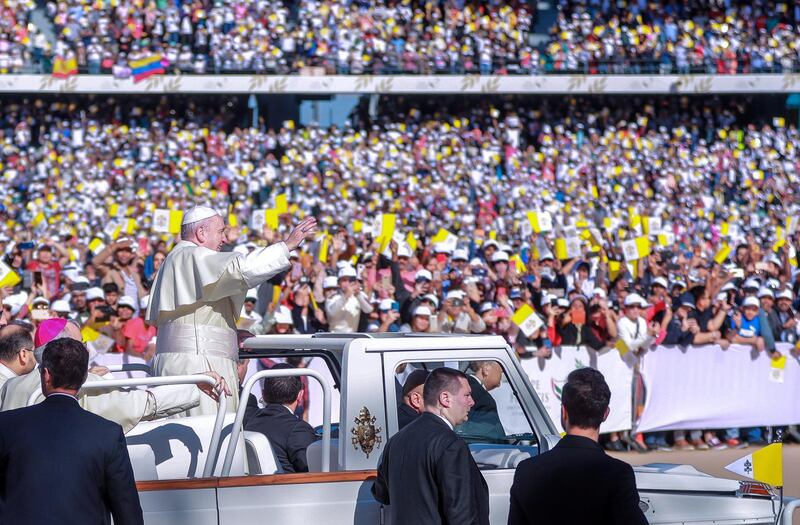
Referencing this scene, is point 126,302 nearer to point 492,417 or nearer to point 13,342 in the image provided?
point 13,342

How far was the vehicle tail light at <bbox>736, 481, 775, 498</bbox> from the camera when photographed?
589 centimetres

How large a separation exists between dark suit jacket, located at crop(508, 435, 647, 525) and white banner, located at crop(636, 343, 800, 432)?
9.80 m

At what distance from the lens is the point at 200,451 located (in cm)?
557

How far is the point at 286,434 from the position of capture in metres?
6.11

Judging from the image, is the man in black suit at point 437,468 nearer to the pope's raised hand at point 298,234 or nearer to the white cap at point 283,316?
the pope's raised hand at point 298,234

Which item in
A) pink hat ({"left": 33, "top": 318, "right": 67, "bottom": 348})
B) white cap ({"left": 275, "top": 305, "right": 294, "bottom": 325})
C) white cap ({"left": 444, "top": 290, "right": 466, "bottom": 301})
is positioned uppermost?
pink hat ({"left": 33, "top": 318, "right": 67, "bottom": 348})

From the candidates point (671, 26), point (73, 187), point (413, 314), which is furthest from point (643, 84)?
point (413, 314)

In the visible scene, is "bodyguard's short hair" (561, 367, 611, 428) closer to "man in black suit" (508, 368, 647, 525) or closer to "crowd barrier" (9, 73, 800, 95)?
"man in black suit" (508, 368, 647, 525)

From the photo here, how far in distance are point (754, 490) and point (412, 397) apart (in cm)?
175

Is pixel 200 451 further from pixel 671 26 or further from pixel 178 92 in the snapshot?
pixel 671 26

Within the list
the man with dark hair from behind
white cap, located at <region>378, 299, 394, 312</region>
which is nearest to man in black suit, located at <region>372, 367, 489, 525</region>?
the man with dark hair from behind

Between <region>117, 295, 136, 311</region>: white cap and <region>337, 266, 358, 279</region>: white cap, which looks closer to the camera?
<region>117, 295, 136, 311</region>: white cap

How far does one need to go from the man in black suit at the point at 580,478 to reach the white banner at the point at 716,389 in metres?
9.75

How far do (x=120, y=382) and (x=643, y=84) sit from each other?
3343 cm
